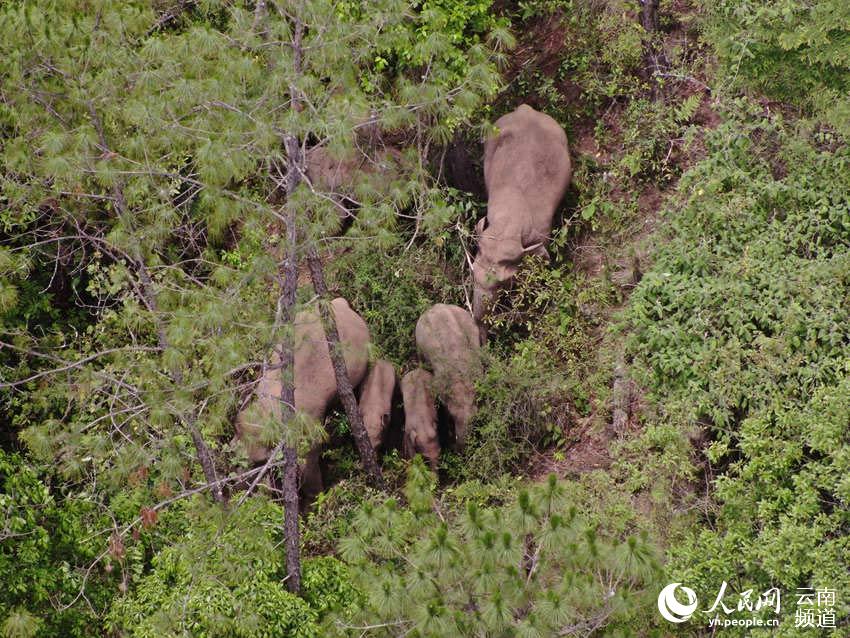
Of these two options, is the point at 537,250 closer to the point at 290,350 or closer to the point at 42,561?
the point at 290,350

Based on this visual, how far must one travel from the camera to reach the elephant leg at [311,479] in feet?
36.2

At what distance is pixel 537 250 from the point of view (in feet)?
38.7

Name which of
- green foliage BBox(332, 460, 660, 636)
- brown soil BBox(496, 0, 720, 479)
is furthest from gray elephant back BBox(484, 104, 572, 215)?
green foliage BBox(332, 460, 660, 636)

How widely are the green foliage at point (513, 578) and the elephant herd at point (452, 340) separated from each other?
12.6ft

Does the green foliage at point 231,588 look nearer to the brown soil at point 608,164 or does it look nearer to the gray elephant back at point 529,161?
the brown soil at point 608,164

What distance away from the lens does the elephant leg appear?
1103 centimetres

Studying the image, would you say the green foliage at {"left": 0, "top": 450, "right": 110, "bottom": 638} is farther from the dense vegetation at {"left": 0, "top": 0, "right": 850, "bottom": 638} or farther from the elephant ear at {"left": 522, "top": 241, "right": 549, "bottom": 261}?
the elephant ear at {"left": 522, "top": 241, "right": 549, "bottom": 261}

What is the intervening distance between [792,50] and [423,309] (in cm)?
468

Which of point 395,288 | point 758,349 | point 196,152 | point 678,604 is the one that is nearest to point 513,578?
point 678,604

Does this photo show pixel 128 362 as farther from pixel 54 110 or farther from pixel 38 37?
pixel 38 37

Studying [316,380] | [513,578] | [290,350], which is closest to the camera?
[513,578]

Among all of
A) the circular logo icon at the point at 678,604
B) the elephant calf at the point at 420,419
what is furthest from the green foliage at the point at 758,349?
the elephant calf at the point at 420,419

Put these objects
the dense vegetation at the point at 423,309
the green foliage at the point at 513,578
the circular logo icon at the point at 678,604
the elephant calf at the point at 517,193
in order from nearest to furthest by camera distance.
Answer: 1. the green foliage at the point at 513,578
2. the dense vegetation at the point at 423,309
3. the circular logo icon at the point at 678,604
4. the elephant calf at the point at 517,193

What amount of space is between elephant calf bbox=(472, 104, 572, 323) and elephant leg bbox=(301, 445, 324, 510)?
7.57ft
